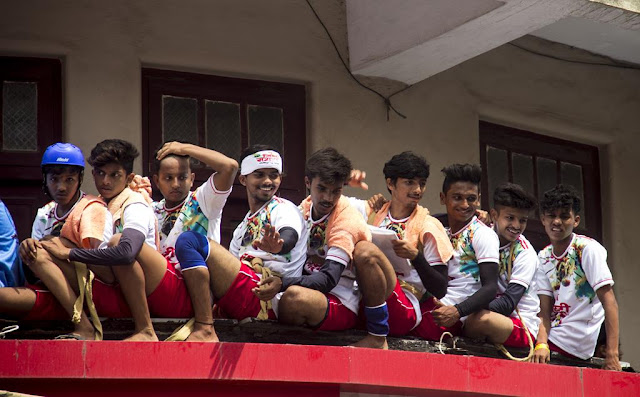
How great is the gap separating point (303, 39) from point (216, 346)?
3948 millimetres

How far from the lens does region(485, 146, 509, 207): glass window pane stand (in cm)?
1103

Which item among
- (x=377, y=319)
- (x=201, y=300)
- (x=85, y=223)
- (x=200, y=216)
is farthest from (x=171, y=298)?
(x=377, y=319)

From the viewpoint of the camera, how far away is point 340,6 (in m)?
10.2

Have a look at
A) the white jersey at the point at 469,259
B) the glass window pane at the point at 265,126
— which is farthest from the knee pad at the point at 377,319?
the glass window pane at the point at 265,126

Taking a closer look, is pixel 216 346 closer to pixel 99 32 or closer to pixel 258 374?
pixel 258 374

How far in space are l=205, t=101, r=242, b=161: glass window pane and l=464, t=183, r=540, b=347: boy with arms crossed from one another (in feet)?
7.08

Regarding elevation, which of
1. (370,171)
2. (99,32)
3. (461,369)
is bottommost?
(461,369)

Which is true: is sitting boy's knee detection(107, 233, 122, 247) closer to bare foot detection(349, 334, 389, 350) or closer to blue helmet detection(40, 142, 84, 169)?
blue helmet detection(40, 142, 84, 169)

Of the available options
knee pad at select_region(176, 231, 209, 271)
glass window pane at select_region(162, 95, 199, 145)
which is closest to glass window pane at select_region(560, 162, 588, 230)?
glass window pane at select_region(162, 95, 199, 145)

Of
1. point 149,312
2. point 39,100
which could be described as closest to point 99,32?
point 39,100

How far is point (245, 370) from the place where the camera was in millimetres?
6723

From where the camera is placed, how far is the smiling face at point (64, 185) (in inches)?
281

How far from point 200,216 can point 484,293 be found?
1797mm

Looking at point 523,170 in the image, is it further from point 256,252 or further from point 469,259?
point 256,252
